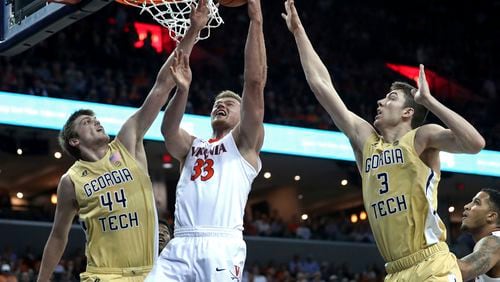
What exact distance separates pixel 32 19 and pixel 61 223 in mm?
1492

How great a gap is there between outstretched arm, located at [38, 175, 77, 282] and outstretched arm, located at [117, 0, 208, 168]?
52 cm

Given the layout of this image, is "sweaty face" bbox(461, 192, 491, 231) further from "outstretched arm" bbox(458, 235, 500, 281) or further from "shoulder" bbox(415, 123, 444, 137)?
"shoulder" bbox(415, 123, 444, 137)

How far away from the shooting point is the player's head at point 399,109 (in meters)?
6.57

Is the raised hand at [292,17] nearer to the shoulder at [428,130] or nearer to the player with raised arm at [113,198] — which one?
the player with raised arm at [113,198]

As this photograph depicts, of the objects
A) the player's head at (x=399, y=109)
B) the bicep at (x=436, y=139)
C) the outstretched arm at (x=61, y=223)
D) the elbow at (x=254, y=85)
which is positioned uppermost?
the elbow at (x=254, y=85)

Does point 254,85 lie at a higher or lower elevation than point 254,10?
lower

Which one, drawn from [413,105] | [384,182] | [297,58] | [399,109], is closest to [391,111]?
[399,109]

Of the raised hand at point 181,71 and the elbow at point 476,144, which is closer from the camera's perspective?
the elbow at point 476,144

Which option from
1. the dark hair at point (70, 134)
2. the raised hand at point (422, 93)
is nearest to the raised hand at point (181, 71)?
the dark hair at point (70, 134)

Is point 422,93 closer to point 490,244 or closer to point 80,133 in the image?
point 490,244

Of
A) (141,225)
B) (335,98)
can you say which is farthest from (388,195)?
(141,225)

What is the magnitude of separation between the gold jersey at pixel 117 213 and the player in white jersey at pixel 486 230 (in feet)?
7.43

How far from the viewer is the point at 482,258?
22.2 feet

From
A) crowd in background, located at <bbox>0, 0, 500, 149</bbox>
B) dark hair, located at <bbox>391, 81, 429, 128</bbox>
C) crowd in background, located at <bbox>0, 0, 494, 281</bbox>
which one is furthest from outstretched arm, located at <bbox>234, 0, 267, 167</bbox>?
crowd in background, located at <bbox>0, 0, 500, 149</bbox>
